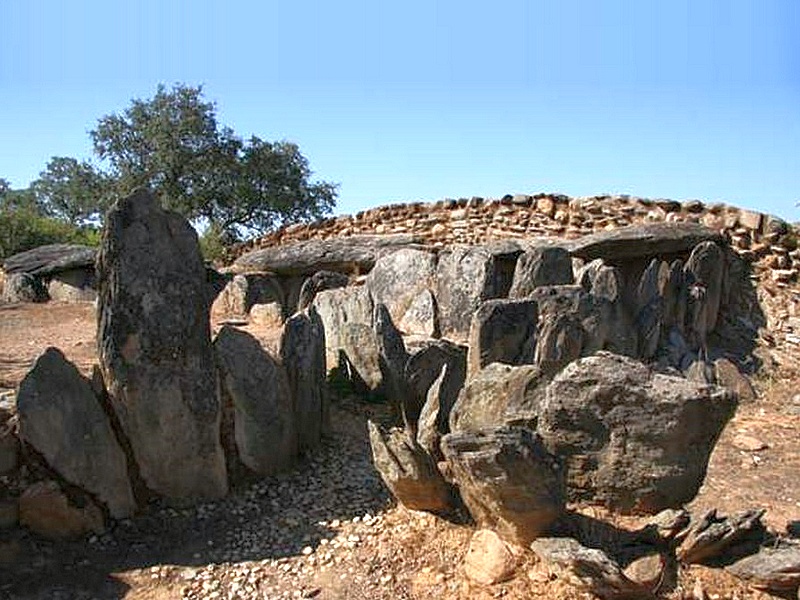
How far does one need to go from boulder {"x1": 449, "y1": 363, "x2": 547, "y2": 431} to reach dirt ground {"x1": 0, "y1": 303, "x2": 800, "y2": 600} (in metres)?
0.59

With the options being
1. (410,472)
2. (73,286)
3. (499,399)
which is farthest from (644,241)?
(73,286)

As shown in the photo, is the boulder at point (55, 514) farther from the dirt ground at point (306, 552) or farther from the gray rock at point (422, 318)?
the gray rock at point (422, 318)

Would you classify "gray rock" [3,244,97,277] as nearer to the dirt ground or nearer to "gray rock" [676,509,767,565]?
the dirt ground

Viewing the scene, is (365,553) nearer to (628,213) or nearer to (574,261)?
Result: (574,261)

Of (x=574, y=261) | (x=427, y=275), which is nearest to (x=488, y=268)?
(x=427, y=275)

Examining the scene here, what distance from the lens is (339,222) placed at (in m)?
11.3

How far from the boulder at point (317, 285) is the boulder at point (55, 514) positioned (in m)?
4.43

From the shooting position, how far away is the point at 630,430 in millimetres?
3512

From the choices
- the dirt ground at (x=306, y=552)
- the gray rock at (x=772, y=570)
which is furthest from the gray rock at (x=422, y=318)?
the gray rock at (x=772, y=570)

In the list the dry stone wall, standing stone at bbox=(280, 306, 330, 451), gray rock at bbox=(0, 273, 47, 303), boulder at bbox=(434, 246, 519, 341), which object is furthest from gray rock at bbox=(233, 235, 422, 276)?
standing stone at bbox=(280, 306, 330, 451)

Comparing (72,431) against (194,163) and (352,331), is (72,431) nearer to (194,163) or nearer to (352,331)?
(352,331)

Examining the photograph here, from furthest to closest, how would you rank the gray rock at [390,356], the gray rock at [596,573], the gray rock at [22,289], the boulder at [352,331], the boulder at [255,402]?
the gray rock at [22,289], the boulder at [352,331], the gray rock at [390,356], the boulder at [255,402], the gray rock at [596,573]

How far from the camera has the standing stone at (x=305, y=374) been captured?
4500 mm

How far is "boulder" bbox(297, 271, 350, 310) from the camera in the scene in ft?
26.3
